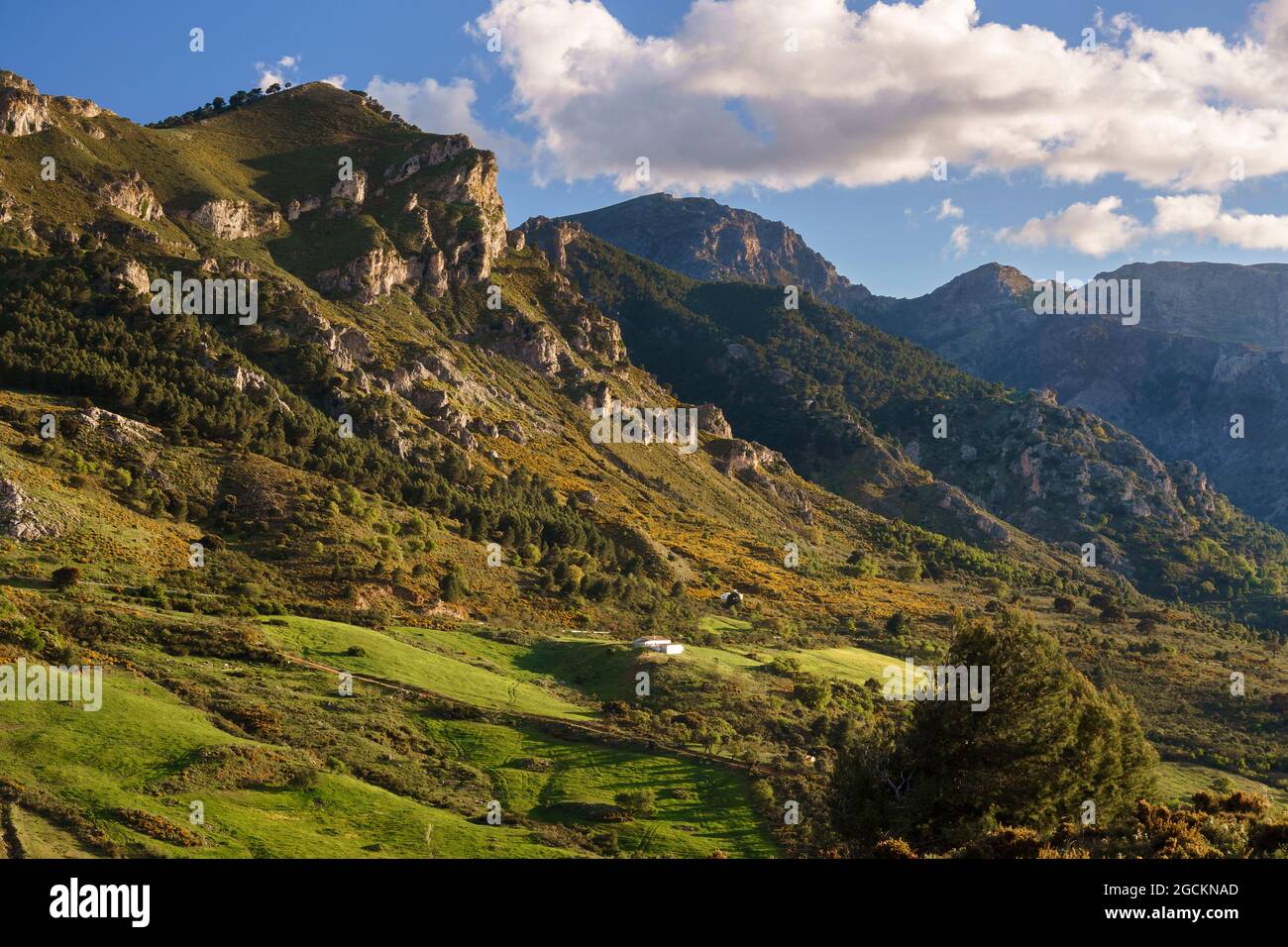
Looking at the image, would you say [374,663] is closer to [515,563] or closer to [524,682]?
[524,682]

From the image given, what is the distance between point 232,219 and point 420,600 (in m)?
127

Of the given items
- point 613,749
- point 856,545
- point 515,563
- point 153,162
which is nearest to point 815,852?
point 613,749

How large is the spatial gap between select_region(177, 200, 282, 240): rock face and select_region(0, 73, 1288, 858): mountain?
21.2 inches

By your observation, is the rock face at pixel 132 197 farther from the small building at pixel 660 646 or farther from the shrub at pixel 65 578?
the small building at pixel 660 646

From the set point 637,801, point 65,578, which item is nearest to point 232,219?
point 65,578

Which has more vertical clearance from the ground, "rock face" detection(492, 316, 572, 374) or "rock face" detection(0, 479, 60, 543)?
"rock face" detection(492, 316, 572, 374)

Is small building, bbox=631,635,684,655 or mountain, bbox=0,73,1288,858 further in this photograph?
small building, bbox=631,635,684,655

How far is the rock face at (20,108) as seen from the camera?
515 feet

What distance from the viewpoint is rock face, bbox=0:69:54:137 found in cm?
15700

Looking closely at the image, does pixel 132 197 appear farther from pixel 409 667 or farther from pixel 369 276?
pixel 409 667

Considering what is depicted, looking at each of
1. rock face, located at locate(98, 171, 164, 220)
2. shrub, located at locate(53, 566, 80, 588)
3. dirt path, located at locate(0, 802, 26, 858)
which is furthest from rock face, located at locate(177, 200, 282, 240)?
dirt path, located at locate(0, 802, 26, 858)

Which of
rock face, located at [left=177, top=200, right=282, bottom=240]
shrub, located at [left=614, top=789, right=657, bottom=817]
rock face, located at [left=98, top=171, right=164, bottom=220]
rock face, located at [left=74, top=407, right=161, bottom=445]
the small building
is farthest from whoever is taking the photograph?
rock face, located at [left=177, top=200, right=282, bottom=240]

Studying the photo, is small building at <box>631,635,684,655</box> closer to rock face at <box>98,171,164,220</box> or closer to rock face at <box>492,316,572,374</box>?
rock face at <box>492,316,572,374</box>
